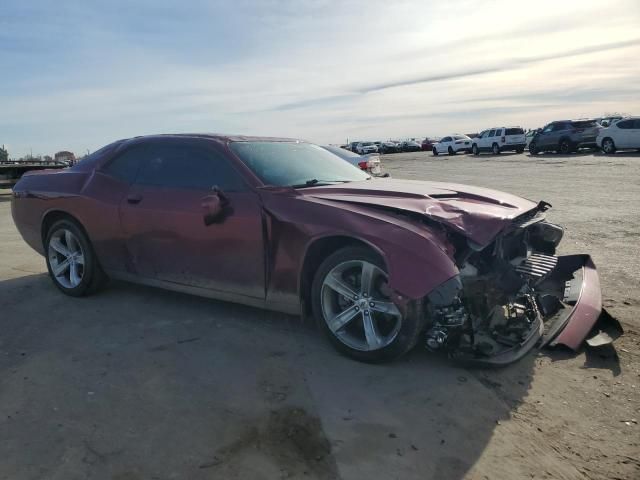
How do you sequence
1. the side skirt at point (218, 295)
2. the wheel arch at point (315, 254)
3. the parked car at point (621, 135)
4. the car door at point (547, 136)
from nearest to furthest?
1. the wheel arch at point (315, 254)
2. the side skirt at point (218, 295)
3. the parked car at point (621, 135)
4. the car door at point (547, 136)

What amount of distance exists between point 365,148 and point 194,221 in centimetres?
5339

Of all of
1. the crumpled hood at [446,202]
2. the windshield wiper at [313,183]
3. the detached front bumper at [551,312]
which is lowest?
the detached front bumper at [551,312]

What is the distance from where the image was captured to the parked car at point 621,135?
82.3 feet

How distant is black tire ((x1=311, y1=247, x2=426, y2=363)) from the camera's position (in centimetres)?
345

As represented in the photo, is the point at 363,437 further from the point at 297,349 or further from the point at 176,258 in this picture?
the point at 176,258

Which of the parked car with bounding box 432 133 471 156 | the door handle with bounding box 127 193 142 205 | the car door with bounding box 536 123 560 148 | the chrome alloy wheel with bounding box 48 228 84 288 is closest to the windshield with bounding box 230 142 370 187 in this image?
the door handle with bounding box 127 193 142 205

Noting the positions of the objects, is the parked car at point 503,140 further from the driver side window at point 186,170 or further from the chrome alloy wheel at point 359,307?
the chrome alloy wheel at point 359,307

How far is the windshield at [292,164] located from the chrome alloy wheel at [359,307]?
95 cm

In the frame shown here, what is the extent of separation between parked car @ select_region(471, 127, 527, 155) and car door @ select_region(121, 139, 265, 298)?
34.0m

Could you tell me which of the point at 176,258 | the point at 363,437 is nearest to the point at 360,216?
the point at 363,437

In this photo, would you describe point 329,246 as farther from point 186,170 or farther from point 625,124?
point 625,124

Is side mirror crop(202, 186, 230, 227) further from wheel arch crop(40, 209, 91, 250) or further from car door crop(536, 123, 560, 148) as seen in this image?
car door crop(536, 123, 560, 148)

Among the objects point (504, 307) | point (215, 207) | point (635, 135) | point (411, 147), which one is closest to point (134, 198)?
point (215, 207)

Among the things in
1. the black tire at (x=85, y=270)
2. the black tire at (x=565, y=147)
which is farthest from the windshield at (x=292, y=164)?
the black tire at (x=565, y=147)
